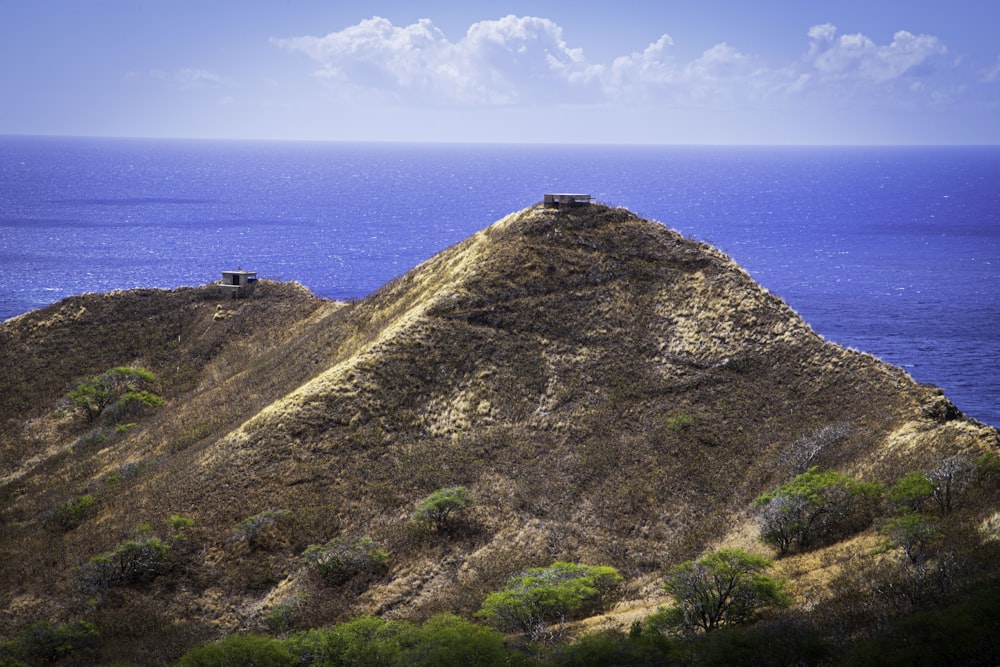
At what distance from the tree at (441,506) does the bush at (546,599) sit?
22.5 feet

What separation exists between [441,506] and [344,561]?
5.86 metres

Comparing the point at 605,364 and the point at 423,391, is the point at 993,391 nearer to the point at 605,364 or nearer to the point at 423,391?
the point at 605,364

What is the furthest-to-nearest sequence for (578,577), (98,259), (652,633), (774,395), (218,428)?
(98,259) < (218,428) < (774,395) < (578,577) < (652,633)

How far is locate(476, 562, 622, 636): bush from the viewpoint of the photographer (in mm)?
39438

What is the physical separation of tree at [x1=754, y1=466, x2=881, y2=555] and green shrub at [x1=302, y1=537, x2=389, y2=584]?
1967 cm

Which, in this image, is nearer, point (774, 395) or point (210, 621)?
point (210, 621)

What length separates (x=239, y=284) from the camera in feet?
285

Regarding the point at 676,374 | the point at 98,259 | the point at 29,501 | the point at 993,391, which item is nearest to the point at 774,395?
the point at 676,374

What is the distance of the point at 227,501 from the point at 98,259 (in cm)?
14417

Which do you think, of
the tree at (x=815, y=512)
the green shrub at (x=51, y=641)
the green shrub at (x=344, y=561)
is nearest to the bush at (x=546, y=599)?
the green shrub at (x=344, y=561)

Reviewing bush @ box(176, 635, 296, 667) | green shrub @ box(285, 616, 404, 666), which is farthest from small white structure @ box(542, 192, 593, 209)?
bush @ box(176, 635, 296, 667)

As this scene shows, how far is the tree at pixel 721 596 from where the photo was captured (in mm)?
37062

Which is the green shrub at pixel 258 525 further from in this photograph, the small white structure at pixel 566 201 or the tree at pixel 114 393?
the small white structure at pixel 566 201

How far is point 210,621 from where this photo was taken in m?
43.4
